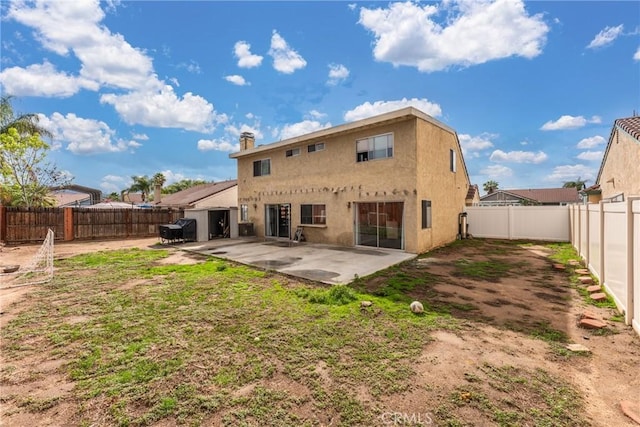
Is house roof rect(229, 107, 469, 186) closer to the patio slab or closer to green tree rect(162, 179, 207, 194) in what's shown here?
the patio slab

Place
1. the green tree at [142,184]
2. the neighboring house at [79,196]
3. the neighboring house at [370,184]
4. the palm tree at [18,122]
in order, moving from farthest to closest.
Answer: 1. the green tree at [142,184]
2. the neighboring house at [79,196]
3. the palm tree at [18,122]
4. the neighboring house at [370,184]

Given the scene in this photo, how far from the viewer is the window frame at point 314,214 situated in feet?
45.8

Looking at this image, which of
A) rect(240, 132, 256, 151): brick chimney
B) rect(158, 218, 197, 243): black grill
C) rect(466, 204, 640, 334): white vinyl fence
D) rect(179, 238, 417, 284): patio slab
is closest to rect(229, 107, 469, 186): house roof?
rect(240, 132, 256, 151): brick chimney

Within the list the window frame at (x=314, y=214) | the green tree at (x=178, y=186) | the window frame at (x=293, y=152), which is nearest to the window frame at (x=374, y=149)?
the window frame at (x=314, y=214)

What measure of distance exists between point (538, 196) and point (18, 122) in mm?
56477

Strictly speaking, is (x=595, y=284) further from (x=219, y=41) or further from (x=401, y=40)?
(x=219, y=41)

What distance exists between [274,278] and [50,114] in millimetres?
22615

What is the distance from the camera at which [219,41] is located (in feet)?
46.9

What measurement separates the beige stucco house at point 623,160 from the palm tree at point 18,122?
103 ft

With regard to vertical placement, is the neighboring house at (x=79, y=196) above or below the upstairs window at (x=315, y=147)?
below

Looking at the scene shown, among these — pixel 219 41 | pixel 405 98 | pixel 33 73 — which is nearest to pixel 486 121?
pixel 405 98

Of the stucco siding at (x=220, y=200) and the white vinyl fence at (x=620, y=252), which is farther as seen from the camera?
the stucco siding at (x=220, y=200)

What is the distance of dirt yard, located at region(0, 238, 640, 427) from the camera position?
2766 mm
